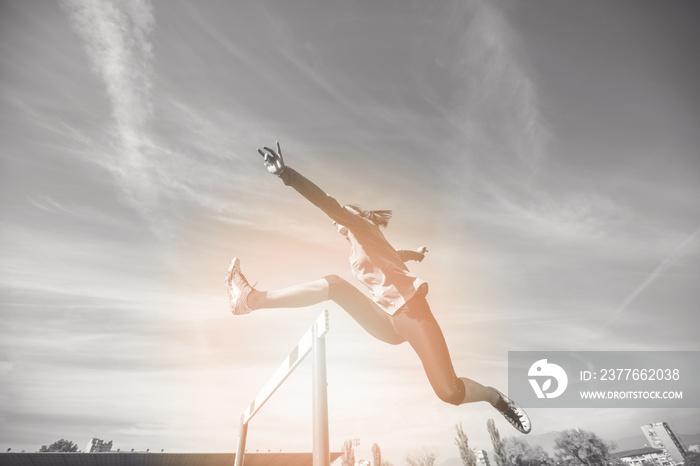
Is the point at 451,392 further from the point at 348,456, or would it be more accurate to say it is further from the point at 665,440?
the point at 665,440

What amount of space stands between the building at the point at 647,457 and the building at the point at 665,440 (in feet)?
2.56

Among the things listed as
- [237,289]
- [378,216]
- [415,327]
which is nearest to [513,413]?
[415,327]

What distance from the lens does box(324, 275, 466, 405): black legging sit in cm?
303

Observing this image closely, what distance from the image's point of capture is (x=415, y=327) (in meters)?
3.11

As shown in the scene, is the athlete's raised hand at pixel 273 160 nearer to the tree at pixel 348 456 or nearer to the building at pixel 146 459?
the building at pixel 146 459

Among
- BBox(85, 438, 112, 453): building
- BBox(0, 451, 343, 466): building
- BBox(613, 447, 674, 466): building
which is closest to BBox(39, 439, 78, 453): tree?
BBox(85, 438, 112, 453): building

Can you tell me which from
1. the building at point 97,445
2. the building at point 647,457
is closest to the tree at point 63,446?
the building at point 97,445

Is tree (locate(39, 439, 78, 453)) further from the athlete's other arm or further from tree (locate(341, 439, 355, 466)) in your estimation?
the athlete's other arm

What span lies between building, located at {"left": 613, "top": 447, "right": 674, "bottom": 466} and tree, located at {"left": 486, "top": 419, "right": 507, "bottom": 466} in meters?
33.2

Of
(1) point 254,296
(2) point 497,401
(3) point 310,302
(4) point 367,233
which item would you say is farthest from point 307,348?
Result: (2) point 497,401

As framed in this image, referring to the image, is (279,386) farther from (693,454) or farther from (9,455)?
(693,454)

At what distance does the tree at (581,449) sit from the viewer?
38.9m

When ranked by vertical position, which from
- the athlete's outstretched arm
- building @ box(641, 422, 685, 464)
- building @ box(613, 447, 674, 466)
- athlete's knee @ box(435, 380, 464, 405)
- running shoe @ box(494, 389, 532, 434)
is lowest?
building @ box(613, 447, 674, 466)

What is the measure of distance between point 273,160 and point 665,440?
8702 cm
